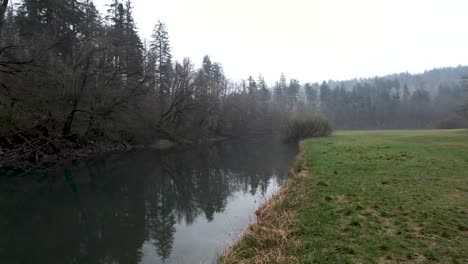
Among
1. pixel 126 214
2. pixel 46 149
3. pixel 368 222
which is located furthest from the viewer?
pixel 46 149

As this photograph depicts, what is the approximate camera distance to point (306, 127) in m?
37.5

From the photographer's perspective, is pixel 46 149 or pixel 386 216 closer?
pixel 386 216

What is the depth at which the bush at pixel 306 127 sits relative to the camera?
37375 millimetres

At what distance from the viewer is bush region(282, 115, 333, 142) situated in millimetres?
37375

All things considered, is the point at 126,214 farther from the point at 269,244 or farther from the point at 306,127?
the point at 306,127

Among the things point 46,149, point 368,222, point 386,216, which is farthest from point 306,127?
point 368,222

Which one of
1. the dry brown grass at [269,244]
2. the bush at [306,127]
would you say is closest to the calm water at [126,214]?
the dry brown grass at [269,244]

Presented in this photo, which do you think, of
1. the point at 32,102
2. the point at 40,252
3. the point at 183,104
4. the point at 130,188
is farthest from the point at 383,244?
the point at 183,104

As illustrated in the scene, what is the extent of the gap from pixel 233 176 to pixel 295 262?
40.7 ft

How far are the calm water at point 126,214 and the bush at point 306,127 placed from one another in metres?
20.6

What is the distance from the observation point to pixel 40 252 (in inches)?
272

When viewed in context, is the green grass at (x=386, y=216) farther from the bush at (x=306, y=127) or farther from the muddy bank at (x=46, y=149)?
the bush at (x=306, y=127)

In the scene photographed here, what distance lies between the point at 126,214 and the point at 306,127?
30.6 metres

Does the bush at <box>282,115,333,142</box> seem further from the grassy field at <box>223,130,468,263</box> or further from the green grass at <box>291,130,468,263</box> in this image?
the grassy field at <box>223,130,468,263</box>
